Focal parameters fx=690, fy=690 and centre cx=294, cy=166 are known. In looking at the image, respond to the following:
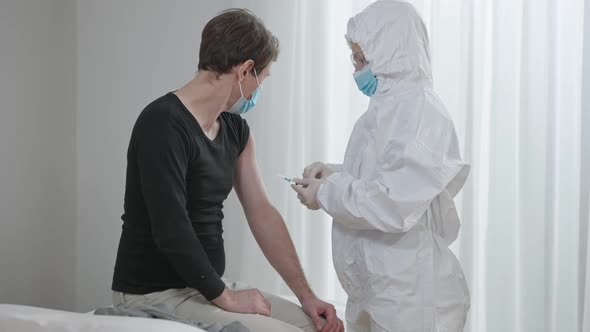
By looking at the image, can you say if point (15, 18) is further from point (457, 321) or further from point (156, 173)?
point (457, 321)

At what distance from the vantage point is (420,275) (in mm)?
1722

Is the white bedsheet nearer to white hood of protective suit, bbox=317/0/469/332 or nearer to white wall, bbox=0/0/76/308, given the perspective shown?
white hood of protective suit, bbox=317/0/469/332

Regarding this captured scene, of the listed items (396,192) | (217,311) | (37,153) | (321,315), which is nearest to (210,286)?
(217,311)

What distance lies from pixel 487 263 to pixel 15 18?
7.70ft

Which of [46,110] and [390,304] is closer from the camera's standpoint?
[390,304]

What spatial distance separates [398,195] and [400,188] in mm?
18

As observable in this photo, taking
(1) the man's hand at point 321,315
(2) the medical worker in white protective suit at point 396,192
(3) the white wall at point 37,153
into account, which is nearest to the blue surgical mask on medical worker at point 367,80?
(2) the medical worker in white protective suit at point 396,192

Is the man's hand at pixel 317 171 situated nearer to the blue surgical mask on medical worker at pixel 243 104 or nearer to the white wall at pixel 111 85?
the blue surgical mask on medical worker at pixel 243 104

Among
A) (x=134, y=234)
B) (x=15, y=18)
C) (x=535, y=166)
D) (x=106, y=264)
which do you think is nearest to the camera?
(x=134, y=234)

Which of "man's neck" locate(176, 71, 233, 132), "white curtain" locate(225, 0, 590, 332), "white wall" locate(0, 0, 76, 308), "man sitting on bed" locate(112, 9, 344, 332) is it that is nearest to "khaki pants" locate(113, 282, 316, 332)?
"man sitting on bed" locate(112, 9, 344, 332)

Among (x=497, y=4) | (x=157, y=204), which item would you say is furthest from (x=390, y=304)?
(x=497, y=4)

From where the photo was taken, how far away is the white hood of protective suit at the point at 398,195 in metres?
1.64

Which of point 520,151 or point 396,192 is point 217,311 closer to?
point 396,192

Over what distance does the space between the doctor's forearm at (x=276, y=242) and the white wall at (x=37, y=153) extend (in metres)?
1.81
